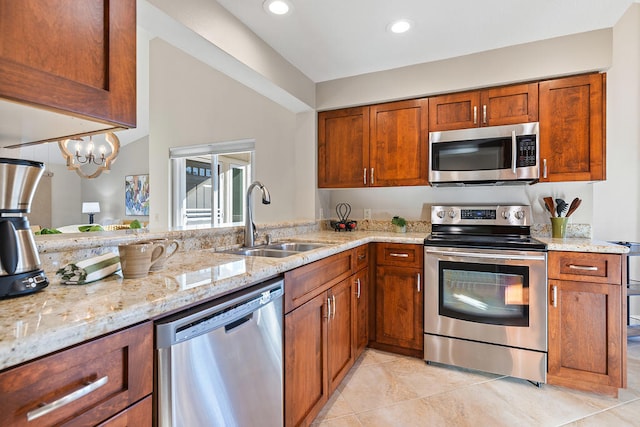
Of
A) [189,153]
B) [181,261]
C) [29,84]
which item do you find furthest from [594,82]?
[189,153]

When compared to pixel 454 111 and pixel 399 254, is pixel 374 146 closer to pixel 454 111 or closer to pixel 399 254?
pixel 454 111

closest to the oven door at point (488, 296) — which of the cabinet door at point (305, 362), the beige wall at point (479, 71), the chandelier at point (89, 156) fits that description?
the cabinet door at point (305, 362)

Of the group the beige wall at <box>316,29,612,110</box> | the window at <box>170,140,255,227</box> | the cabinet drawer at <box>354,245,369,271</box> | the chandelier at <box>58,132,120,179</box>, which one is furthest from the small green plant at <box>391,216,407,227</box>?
the chandelier at <box>58,132,120,179</box>

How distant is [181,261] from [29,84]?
86 centimetres

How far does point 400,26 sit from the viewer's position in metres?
2.10

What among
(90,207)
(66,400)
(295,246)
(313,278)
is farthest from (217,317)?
(90,207)

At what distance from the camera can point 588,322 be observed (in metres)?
1.98

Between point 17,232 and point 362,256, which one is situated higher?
point 17,232

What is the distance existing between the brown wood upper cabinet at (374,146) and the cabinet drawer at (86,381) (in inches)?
92.2

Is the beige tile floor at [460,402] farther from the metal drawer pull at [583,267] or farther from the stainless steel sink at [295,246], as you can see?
the stainless steel sink at [295,246]

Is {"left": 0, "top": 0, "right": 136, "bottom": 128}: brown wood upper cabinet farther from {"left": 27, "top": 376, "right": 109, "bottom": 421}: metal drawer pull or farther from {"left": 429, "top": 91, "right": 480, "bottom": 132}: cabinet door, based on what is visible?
{"left": 429, "top": 91, "right": 480, "bottom": 132}: cabinet door

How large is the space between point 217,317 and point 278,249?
116 cm

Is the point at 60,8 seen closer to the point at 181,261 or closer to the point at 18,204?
the point at 18,204

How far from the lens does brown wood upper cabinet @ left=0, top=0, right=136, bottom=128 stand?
0.78m
